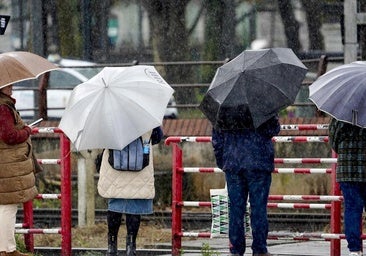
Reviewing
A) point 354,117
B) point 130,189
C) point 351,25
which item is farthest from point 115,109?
point 351,25

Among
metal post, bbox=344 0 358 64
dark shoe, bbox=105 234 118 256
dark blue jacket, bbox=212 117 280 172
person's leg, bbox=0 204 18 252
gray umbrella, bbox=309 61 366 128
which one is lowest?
dark shoe, bbox=105 234 118 256

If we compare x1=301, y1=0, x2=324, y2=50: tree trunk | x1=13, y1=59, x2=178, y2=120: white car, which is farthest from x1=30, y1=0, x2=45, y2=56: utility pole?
x1=301, y1=0, x2=324, y2=50: tree trunk

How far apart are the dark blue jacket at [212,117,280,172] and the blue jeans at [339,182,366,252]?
670mm

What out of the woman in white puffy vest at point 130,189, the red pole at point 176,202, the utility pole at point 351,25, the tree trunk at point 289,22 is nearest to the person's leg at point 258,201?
the woman in white puffy vest at point 130,189

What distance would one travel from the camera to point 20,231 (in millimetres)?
14578

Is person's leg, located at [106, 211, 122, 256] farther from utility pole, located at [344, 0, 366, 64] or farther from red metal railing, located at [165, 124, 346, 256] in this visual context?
utility pole, located at [344, 0, 366, 64]

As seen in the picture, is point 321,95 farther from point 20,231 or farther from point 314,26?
point 314,26

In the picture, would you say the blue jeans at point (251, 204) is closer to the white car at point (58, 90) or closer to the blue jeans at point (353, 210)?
the blue jeans at point (353, 210)

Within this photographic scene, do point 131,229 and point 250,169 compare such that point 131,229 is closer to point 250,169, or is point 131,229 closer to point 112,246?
point 112,246

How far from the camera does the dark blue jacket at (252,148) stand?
1278cm

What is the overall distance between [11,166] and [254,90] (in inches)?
84.9

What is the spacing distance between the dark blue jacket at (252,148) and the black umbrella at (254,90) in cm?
11

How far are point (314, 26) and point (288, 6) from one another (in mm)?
625

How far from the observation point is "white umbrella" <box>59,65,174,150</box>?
13.0 m
